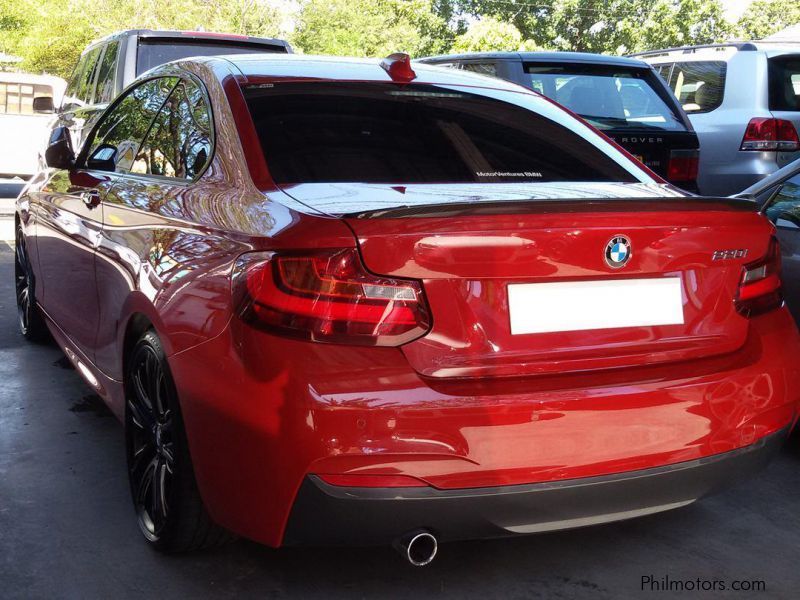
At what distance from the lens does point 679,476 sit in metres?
2.84

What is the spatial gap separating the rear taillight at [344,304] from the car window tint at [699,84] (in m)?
8.00

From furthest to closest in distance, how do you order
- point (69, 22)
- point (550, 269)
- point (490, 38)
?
point (490, 38), point (69, 22), point (550, 269)

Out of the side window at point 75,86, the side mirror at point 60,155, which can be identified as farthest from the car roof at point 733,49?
the side mirror at point 60,155

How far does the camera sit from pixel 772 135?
362 inches

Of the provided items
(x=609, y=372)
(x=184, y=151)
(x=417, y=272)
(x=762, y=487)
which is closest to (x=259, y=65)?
(x=184, y=151)

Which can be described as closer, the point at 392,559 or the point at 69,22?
the point at 392,559

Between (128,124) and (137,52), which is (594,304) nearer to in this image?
(128,124)

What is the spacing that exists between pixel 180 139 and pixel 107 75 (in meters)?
6.44

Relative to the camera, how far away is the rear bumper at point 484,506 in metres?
2.57

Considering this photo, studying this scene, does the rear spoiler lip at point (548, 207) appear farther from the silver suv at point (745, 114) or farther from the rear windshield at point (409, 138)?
the silver suv at point (745, 114)

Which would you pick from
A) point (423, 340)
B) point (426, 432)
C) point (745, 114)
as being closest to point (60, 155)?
point (423, 340)

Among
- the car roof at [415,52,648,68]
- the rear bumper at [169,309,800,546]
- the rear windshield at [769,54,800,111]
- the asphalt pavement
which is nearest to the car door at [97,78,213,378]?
the rear bumper at [169,309,800,546]

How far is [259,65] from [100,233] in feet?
2.86

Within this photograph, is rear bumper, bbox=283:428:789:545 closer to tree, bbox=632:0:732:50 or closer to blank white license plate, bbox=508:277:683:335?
blank white license plate, bbox=508:277:683:335
